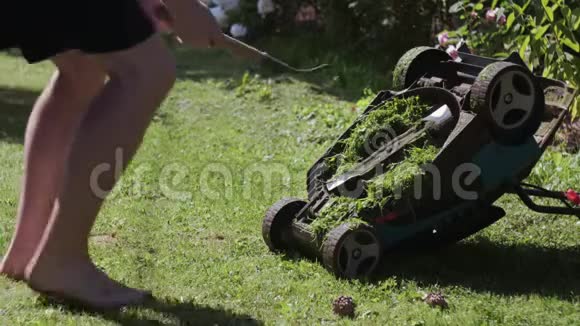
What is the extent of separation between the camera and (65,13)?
301 cm

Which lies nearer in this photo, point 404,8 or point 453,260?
point 453,260

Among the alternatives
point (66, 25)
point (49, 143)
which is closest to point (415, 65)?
point (49, 143)

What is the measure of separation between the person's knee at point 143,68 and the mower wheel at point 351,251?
0.98 metres

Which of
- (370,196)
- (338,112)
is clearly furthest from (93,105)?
(338,112)

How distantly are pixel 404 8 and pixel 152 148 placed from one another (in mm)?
3487

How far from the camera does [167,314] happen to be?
330cm

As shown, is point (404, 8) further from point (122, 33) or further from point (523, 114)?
point (122, 33)

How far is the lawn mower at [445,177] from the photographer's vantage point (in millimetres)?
3830

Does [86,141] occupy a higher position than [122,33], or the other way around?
[122,33]

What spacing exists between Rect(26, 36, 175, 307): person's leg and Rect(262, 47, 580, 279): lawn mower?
1.00 m

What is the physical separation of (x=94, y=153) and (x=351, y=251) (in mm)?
1183

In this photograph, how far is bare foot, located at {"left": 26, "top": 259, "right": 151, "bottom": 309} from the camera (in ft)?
10.3

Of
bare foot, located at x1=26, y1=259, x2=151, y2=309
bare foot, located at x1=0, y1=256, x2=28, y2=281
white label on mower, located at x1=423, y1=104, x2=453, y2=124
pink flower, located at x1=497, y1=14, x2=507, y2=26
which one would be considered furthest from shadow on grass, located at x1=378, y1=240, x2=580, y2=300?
pink flower, located at x1=497, y1=14, x2=507, y2=26

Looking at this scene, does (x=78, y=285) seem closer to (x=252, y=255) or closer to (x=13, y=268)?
(x=13, y=268)
